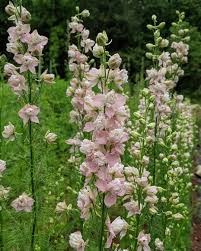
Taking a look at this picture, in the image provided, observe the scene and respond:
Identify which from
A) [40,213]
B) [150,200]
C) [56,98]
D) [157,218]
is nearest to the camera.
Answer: [150,200]

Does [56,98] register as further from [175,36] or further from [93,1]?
[93,1]

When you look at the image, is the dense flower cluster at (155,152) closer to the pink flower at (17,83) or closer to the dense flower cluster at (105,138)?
the dense flower cluster at (105,138)

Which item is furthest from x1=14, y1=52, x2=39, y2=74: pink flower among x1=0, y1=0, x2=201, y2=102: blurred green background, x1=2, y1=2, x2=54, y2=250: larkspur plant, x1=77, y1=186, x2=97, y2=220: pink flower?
x1=0, y1=0, x2=201, y2=102: blurred green background

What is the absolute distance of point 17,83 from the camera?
362 centimetres

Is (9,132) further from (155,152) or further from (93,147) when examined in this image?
(155,152)

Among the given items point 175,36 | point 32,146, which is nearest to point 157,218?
point 32,146

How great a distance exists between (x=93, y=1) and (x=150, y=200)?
25456mm

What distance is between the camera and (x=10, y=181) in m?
5.53

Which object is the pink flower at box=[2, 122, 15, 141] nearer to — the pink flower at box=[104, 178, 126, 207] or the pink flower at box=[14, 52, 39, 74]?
the pink flower at box=[14, 52, 39, 74]

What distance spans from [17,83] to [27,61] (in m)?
0.16

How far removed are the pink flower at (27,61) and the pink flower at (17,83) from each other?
0.21 feet

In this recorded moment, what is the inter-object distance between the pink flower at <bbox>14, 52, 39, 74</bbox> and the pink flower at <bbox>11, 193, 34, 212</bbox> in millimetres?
782

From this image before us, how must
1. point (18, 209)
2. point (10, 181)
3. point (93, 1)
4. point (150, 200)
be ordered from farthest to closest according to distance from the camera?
point (93, 1)
point (10, 181)
point (18, 209)
point (150, 200)

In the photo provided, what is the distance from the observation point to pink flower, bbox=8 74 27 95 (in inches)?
142
